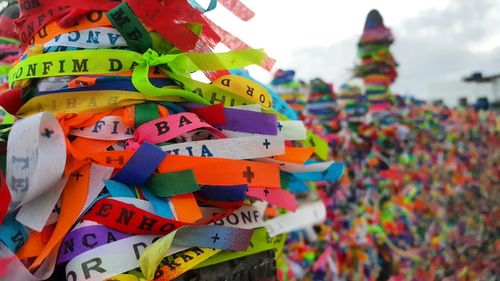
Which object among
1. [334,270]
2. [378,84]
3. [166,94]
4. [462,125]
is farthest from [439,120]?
[166,94]

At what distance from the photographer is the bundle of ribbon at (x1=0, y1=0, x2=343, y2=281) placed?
66cm

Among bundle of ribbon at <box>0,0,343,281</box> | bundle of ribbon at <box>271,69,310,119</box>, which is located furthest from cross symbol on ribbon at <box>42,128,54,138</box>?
bundle of ribbon at <box>271,69,310,119</box>

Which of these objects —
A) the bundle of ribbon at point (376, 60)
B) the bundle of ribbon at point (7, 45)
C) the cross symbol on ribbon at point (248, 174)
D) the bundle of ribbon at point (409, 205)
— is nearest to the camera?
the cross symbol on ribbon at point (248, 174)

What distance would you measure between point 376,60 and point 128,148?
305 centimetres

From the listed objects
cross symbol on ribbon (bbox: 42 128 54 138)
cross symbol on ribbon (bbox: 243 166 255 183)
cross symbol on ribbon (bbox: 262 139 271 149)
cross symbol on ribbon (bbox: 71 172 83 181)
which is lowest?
cross symbol on ribbon (bbox: 243 166 255 183)

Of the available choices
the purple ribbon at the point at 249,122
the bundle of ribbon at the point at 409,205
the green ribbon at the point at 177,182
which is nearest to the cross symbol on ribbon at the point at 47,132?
the green ribbon at the point at 177,182

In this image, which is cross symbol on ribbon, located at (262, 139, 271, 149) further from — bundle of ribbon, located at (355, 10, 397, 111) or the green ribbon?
bundle of ribbon, located at (355, 10, 397, 111)

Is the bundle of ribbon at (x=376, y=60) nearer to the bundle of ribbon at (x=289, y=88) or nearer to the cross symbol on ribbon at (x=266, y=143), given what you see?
the bundle of ribbon at (x=289, y=88)

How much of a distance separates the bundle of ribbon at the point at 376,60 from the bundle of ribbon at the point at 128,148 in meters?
2.70

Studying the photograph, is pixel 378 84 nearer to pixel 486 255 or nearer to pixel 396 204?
pixel 396 204

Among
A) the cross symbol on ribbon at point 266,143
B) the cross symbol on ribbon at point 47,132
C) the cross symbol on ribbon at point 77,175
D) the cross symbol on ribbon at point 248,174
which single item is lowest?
the cross symbol on ribbon at point 248,174

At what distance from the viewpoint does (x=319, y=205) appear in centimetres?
139

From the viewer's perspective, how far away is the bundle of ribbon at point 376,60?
3527mm

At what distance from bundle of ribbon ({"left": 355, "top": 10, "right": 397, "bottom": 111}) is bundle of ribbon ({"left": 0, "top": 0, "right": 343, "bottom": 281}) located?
2696mm
